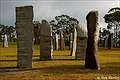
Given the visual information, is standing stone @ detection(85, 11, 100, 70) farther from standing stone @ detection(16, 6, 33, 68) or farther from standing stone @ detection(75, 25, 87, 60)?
standing stone @ detection(75, 25, 87, 60)

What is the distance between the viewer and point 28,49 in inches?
730

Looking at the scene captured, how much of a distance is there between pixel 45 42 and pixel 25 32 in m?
6.40

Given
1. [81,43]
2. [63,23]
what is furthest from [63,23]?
[81,43]

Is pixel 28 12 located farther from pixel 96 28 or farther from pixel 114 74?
pixel 114 74

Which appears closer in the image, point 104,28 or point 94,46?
point 94,46

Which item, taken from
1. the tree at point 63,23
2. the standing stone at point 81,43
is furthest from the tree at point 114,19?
the standing stone at point 81,43

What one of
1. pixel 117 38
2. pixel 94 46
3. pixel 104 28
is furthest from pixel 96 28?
pixel 104 28

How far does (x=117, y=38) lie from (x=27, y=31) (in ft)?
225

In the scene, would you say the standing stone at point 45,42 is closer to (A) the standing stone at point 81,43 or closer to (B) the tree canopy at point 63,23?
(A) the standing stone at point 81,43

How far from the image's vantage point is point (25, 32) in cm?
1858

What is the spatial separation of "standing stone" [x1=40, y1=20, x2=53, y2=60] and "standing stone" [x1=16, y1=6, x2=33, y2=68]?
580 cm

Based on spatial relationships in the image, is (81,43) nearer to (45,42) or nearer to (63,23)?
(45,42)

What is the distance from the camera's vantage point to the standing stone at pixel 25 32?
60.7ft

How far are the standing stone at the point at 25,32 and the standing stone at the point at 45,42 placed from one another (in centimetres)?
580
